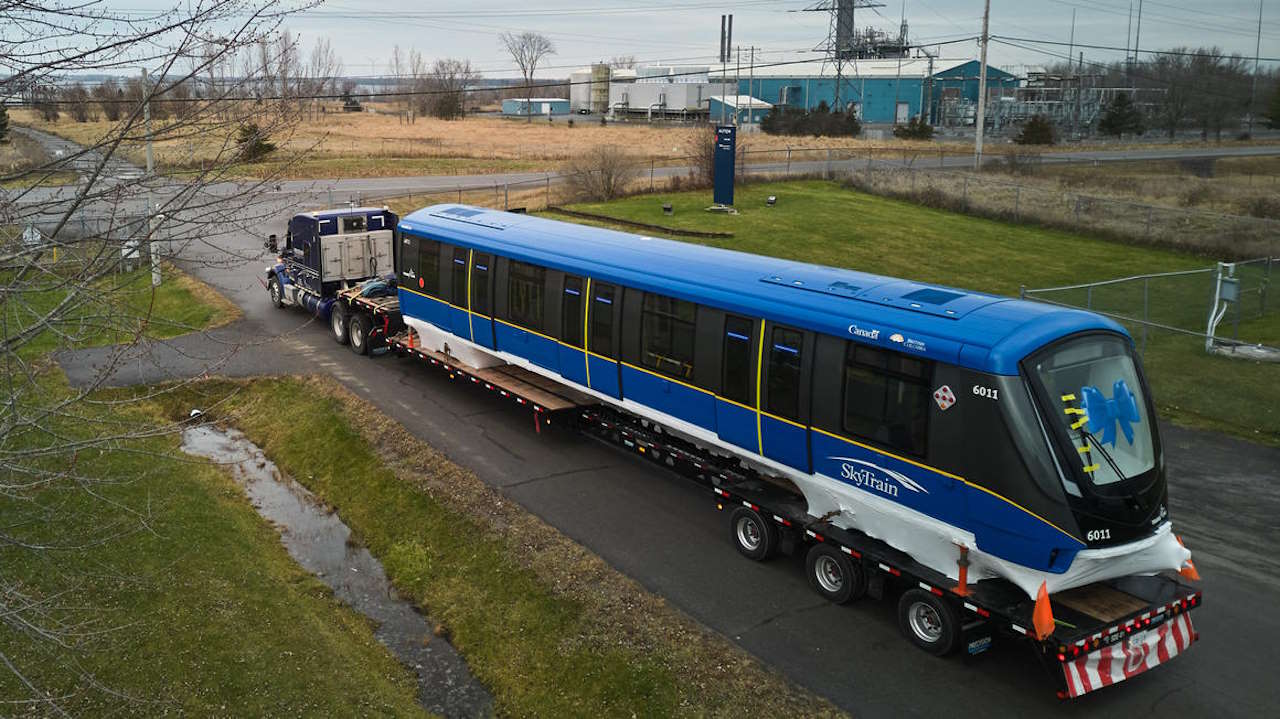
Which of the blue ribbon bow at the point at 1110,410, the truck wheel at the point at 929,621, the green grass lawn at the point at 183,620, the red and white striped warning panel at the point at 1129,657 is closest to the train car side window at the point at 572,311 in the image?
the green grass lawn at the point at 183,620

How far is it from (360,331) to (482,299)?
18.4ft

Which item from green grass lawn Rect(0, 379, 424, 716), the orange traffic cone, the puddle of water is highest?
the orange traffic cone

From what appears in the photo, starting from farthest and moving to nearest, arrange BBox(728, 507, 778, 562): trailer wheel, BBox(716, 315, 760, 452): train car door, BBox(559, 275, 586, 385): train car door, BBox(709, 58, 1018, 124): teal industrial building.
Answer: BBox(709, 58, 1018, 124): teal industrial building < BBox(559, 275, 586, 385): train car door < BBox(716, 315, 760, 452): train car door < BBox(728, 507, 778, 562): trailer wheel

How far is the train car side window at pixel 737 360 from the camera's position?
12.6 meters

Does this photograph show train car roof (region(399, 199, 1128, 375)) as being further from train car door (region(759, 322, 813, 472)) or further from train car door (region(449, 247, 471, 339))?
train car door (region(449, 247, 471, 339))

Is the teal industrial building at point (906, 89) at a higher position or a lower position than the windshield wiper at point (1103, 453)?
higher

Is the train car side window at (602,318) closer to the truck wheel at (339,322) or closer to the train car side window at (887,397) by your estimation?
the train car side window at (887,397)

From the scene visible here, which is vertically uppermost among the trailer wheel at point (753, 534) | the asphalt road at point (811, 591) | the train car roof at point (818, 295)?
the train car roof at point (818, 295)

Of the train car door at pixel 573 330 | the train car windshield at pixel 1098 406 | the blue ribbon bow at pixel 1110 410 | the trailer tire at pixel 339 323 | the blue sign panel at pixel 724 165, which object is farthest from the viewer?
the blue sign panel at pixel 724 165

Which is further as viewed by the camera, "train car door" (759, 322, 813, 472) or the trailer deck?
the trailer deck

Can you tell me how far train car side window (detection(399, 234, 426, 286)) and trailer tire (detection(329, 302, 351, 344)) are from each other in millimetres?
3343

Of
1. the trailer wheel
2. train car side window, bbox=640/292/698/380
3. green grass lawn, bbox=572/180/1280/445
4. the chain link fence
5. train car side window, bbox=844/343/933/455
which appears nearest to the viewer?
train car side window, bbox=844/343/933/455

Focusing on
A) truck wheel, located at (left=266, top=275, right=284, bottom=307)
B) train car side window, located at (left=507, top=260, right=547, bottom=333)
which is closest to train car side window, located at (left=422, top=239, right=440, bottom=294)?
train car side window, located at (left=507, top=260, right=547, bottom=333)

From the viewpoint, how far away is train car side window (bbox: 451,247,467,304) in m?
18.5
